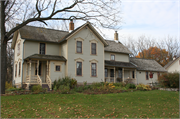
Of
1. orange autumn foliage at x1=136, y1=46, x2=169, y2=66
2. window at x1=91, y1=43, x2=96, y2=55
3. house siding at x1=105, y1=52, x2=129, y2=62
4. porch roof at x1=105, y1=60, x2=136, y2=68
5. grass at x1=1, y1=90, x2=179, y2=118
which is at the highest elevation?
orange autumn foliage at x1=136, y1=46, x2=169, y2=66

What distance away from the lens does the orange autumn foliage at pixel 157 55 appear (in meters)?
51.0

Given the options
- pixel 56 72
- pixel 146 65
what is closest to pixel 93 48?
pixel 56 72

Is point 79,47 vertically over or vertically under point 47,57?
over

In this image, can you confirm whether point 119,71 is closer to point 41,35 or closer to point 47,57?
point 47,57

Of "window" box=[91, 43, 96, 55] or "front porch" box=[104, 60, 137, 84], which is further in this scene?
"front porch" box=[104, 60, 137, 84]

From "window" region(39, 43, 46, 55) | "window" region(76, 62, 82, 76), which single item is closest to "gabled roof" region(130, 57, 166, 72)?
"window" region(76, 62, 82, 76)

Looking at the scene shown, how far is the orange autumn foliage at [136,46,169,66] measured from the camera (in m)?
51.0

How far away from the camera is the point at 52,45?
2403cm

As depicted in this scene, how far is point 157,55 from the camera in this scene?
51.0 metres

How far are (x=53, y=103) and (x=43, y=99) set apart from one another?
1368mm

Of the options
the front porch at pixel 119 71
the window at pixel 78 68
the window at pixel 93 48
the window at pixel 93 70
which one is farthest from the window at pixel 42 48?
the front porch at pixel 119 71

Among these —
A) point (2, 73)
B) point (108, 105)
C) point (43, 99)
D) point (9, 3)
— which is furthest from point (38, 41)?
point (108, 105)

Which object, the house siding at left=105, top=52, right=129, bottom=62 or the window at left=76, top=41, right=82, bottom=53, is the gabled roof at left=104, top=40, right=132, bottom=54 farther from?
the window at left=76, top=41, right=82, bottom=53

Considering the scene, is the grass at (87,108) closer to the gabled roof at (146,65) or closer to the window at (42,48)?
the window at (42,48)
